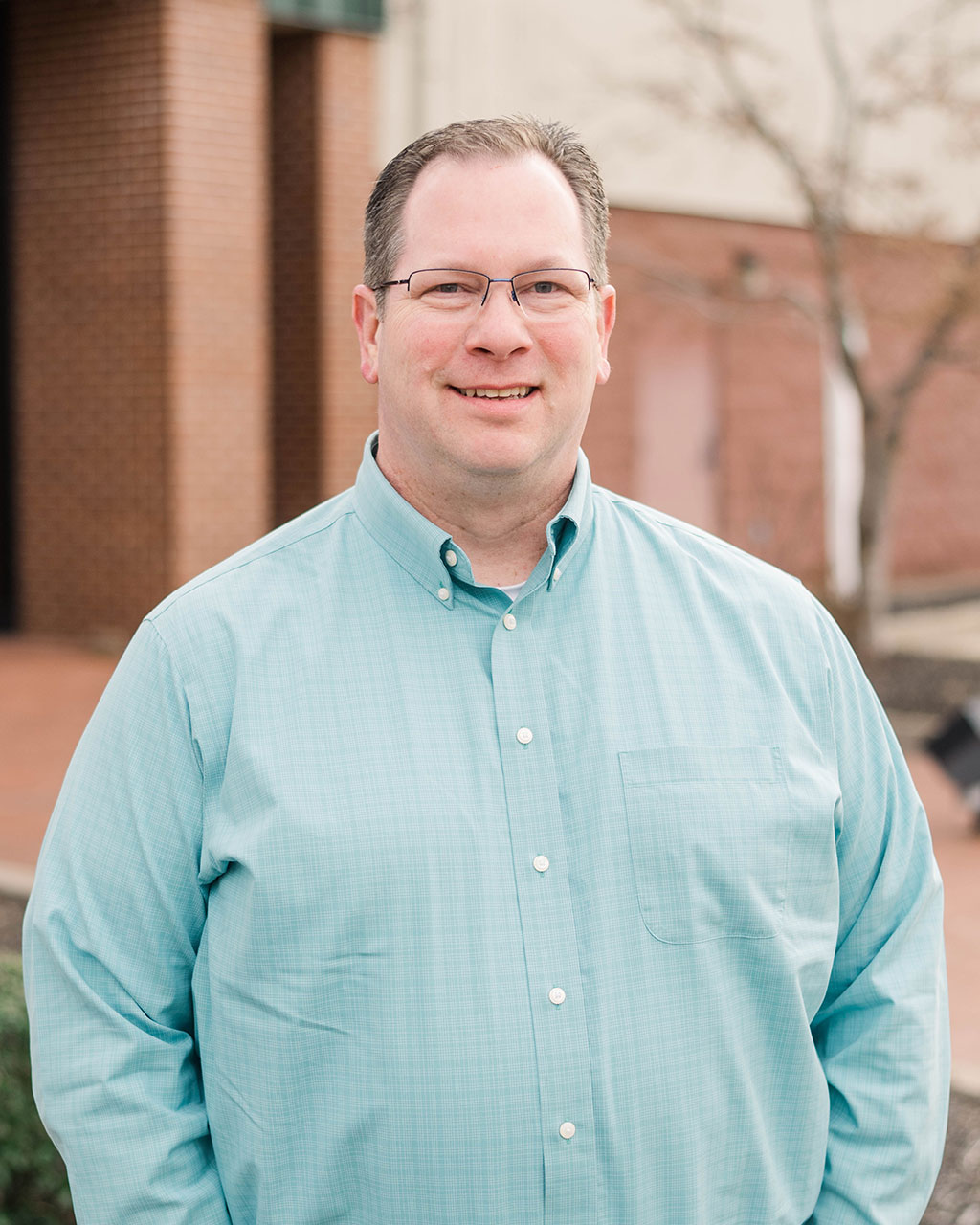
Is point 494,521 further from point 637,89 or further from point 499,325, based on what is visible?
point 637,89

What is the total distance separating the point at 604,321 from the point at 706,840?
0.73 metres

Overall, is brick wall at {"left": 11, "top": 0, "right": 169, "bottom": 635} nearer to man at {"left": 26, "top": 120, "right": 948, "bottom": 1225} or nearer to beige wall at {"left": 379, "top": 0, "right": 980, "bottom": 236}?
beige wall at {"left": 379, "top": 0, "right": 980, "bottom": 236}

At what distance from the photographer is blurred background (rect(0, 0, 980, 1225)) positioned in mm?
10797

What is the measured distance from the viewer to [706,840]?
1.92 m

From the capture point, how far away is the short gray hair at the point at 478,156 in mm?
1942

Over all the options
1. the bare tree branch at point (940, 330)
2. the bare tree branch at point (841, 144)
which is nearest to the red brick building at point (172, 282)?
the bare tree branch at point (940, 330)

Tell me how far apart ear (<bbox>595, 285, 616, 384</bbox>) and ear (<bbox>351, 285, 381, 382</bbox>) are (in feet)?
0.99

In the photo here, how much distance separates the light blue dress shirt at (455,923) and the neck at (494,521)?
1.6 inches

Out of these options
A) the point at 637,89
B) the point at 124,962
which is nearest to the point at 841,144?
the point at 637,89

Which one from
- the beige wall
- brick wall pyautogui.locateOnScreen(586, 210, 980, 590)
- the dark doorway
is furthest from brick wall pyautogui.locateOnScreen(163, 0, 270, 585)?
brick wall pyautogui.locateOnScreen(586, 210, 980, 590)

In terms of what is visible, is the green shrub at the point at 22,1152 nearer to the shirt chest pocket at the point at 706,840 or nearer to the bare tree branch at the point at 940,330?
the shirt chest pocket at the point at 706,840

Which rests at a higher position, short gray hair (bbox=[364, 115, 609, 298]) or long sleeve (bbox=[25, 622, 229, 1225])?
short gray hair (bbox=[364, 115, 609, 298])

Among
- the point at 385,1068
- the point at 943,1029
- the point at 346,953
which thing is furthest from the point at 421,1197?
the point at 943,1029

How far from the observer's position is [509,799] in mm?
1871
